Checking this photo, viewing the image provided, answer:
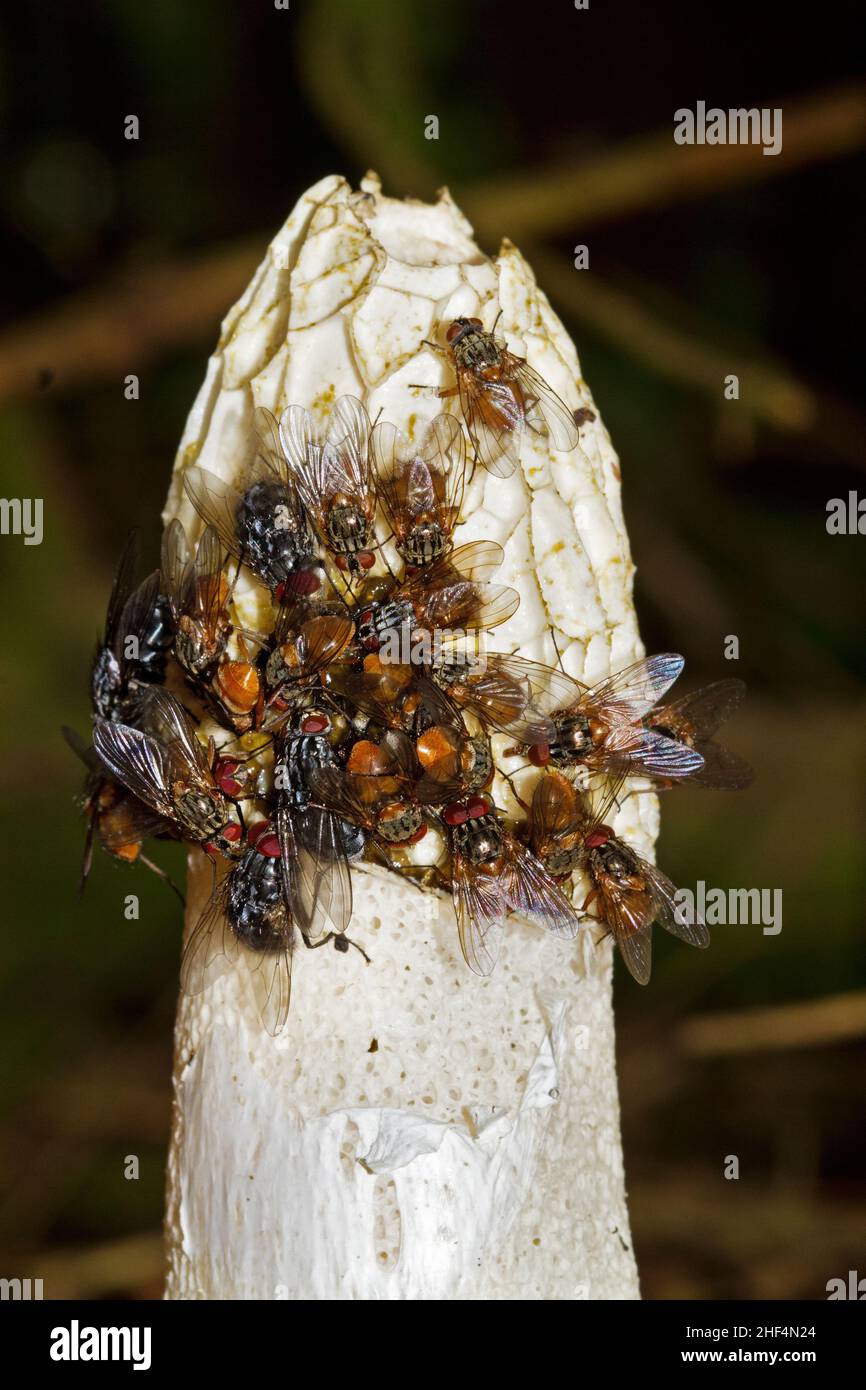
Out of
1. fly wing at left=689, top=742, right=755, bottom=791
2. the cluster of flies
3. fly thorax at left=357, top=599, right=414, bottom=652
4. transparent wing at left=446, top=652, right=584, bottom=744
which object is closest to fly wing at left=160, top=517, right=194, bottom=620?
the cluster of flies

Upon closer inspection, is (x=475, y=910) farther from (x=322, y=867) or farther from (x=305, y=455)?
(x=305, y=455)

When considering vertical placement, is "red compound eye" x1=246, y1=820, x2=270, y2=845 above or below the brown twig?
above

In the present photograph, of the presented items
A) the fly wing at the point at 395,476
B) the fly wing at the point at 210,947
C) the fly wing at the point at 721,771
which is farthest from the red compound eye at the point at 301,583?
the fly wing at the point at 721,771

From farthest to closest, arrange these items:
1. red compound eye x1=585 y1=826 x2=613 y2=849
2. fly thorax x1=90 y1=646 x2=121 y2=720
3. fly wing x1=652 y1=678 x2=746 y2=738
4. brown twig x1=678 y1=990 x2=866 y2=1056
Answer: brown twig x1=678 y1=990 x2=866 y2=1056 < fly wing x1=652 y1=678 x2=746 y2=738 < fly thorax x1=90 y1=646 x2=121 y2=720 < red compound eye x1=585 y1=826 x2=613 y2=849

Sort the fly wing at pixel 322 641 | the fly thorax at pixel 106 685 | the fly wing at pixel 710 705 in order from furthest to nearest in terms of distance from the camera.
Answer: the fly wing at pixel 710 705 < the fly thorax at pixel 106 685 < the fly wing at pixel 322 641

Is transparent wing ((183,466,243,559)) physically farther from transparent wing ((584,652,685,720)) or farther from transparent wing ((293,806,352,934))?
transparent wing ((584,652,685,720))

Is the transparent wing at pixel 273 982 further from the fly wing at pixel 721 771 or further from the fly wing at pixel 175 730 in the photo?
the fly wing at pixel 721 771

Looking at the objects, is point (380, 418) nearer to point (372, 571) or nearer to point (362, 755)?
point (372, 571)
